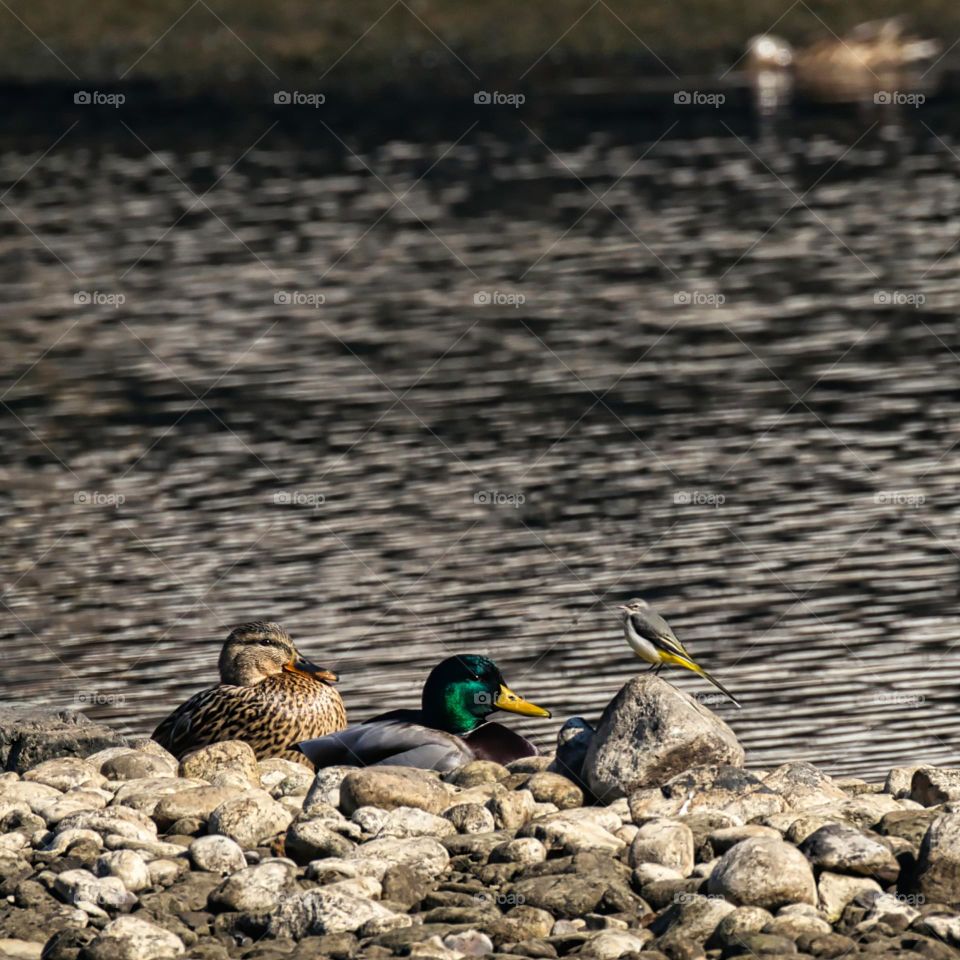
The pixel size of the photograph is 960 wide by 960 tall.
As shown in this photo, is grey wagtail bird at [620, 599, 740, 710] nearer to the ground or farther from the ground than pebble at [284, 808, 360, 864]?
farther from the ground

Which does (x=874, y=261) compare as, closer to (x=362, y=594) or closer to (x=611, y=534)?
(x=611, y=534)

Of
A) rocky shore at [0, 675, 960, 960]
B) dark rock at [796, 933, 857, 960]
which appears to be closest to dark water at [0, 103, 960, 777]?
rocky shore at [0, 675, 960, 960]

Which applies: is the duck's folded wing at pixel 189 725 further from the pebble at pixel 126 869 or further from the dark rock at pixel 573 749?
the pebble at pixel 126 869

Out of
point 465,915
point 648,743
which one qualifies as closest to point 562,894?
point 465,915

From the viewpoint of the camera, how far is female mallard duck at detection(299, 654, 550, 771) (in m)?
11.2

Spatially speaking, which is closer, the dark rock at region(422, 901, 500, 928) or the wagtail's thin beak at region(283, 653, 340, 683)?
the dark rock at region(422, 901, 500, 928)

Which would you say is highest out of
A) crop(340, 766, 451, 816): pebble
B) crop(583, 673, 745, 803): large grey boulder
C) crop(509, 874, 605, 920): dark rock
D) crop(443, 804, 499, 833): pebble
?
crop(583, 673, 745, 803): large grey boulder

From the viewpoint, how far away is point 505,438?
18.9 metres

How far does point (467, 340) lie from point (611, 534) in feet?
26.2

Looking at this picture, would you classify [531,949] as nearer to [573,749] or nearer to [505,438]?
[573,749]

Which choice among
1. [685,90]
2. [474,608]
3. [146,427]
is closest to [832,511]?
[474,608]

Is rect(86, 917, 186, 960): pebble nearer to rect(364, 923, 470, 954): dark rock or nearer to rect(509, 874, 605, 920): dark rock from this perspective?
rect(364, 923, 470, 954): dark rock

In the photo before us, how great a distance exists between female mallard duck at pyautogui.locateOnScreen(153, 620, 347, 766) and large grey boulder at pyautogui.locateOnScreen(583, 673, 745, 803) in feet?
6.68

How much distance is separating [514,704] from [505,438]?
24.4ft
